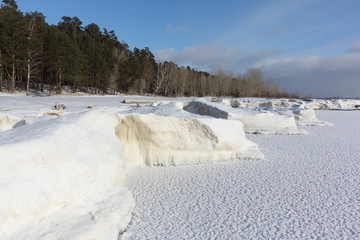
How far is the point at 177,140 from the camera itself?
3.04 meters

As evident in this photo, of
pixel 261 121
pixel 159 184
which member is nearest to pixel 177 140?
pixel 159 184

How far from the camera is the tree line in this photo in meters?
16.7

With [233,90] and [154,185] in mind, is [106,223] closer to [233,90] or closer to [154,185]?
[154,185]

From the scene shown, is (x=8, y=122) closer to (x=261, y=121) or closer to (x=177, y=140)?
(x=177, y=140)

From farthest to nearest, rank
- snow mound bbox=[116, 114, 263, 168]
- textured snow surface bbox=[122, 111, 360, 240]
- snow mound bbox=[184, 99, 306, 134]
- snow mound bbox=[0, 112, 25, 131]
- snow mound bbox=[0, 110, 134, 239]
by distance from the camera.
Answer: snow mound bbox=[184, 99, 306, 134] < snow mound bbox=[0, 112, 25, 131] < snow mound bbox=[116, 114, 263, 168] < textured snow surface bbox=[122, 111, 360, 240] < snow mound bbox=[0, 110, 134, 239]

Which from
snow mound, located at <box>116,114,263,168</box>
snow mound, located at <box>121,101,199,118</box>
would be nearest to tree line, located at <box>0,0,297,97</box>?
snow mound, located at <box>121,101,199,118</box>

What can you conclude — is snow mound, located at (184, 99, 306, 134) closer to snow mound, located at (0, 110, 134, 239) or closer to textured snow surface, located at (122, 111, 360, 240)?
textured snow surface, located at (122, 111, 360, 240)

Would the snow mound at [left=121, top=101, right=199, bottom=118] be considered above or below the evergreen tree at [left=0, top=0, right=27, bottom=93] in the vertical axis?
Result: below

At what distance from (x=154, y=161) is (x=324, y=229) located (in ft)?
6.47

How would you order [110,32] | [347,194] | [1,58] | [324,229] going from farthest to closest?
[110,32], [1,58], [347,194], [324,229]

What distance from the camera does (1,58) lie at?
15.8 meters

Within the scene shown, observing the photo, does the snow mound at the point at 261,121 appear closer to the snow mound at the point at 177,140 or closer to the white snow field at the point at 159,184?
the white snow field at the point at 159,184

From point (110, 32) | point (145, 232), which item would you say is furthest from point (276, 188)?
point (110, 32)

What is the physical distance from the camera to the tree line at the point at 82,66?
1666 cm
